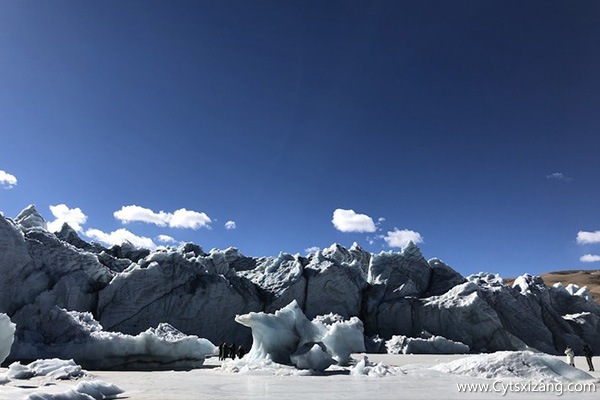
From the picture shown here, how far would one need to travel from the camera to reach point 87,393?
731 centimetres

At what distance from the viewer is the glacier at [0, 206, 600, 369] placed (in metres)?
19.8

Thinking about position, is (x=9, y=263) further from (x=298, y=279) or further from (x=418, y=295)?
(x=418, y=295)

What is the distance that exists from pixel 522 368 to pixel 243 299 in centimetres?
2161

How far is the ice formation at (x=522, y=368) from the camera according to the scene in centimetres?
993

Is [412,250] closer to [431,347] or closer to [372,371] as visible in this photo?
[431,347]

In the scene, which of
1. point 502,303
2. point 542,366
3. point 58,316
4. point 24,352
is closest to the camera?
point 542,366

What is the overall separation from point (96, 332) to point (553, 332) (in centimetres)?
2835

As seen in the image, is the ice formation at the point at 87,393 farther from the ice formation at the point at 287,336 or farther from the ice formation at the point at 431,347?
the ice formation at the point at 431,347

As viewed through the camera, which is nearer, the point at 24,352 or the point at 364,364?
the point at 364,364

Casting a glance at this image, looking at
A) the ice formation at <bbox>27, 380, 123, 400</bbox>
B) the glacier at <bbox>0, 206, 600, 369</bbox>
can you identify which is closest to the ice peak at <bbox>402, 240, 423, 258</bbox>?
the glacier at <bbox>0, 206, 600, 369</bbox>

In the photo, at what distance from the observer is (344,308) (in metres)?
31.6

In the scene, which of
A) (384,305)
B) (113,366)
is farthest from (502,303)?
(113,366)

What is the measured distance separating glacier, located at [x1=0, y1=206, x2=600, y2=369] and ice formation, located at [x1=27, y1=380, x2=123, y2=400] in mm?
9155

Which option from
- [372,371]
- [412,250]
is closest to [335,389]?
[372,371]
